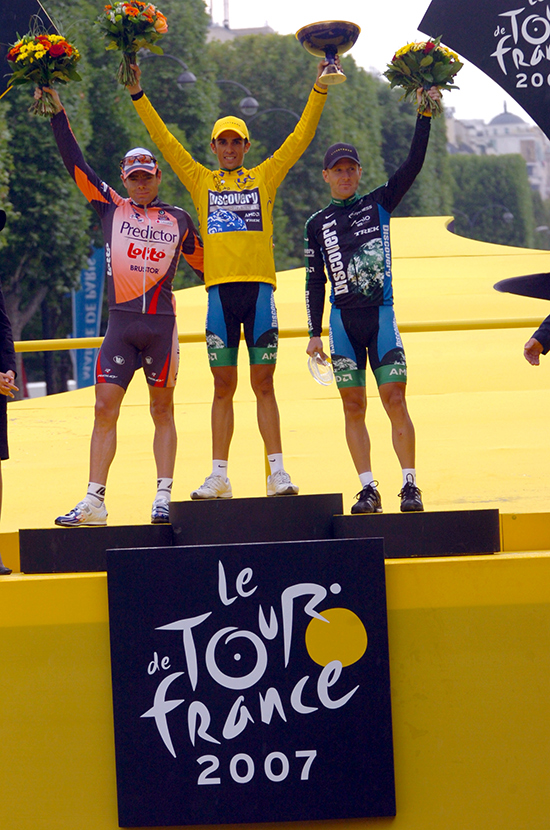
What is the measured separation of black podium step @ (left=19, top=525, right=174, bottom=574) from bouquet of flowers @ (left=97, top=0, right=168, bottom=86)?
2.38 meters

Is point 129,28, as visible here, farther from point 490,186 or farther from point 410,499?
point 490,186

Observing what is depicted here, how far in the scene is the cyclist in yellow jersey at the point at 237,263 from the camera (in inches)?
209

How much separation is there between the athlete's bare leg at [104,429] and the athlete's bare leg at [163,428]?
0.69ft

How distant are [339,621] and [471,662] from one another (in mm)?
610

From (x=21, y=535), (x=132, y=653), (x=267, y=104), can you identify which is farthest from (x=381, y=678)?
(x=267, y=104)

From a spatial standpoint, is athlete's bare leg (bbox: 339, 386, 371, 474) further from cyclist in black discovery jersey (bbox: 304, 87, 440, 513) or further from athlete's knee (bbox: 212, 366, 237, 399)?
athlete's knee (bbox: 212, 366, 237, 399)

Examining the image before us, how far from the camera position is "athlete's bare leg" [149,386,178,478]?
5184 mm

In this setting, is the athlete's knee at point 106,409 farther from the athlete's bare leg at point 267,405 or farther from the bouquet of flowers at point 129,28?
the bouquet of flowers at point 129,28

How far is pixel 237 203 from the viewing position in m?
5.33

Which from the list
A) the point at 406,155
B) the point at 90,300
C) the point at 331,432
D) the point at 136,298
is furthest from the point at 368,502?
the point at 406,155

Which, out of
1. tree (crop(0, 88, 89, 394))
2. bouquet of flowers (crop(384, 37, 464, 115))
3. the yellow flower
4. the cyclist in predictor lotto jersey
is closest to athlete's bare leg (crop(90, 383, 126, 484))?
the cyclist in predictor lotto jersey

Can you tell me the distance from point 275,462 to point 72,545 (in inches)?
50.5

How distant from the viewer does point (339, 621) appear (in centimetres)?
416

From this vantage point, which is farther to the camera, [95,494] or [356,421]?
[356,421]
